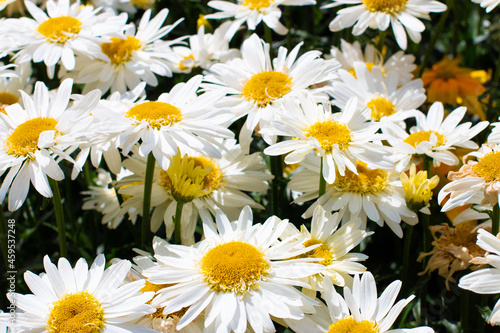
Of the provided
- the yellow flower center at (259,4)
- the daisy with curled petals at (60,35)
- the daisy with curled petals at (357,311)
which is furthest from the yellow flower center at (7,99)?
the daisy with curled petals at (357,311)

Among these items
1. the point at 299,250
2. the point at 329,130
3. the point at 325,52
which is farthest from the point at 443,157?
the point at 325,52

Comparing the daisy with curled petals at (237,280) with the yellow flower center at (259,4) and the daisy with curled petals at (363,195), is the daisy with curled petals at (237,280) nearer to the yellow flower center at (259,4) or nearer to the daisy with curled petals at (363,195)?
the daisy with curled petals at (363,195)

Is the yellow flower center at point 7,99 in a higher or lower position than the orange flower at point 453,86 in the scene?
higher

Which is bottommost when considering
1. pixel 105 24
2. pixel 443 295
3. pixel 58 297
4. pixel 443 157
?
pixel 443 295

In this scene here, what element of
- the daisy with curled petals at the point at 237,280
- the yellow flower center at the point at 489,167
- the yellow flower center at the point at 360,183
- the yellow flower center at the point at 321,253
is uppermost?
the yellow flower center at the point at 489,167

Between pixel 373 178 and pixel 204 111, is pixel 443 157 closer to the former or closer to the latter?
pixel 373 178

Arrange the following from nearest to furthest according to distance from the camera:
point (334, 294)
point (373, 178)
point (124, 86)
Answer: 1. point (334, 294)
2. point (373, 178)
3. point (124, 86)

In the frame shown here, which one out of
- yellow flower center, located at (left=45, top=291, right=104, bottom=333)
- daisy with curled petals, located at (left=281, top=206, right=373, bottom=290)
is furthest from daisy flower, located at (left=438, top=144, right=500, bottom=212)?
yellow flower center, located at (left=45, top=291, right=104, bottom=333)
